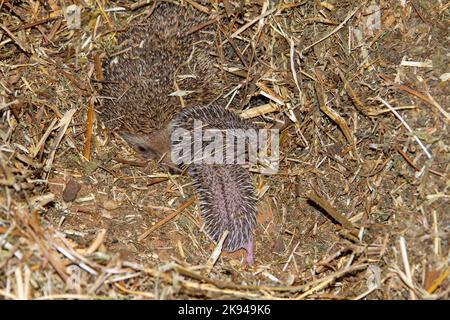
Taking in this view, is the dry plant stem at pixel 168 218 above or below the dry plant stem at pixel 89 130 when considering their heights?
below

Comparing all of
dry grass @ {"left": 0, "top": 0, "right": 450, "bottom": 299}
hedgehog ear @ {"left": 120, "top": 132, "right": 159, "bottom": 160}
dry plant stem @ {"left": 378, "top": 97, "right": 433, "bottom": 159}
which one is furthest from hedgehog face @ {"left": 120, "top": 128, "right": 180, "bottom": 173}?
dry plant stem @ {"left": 378, "top": 97, "right": 433, "bottom": 159}

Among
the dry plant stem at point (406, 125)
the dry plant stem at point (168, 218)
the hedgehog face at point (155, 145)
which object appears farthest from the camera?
the hedgehog face at point (155, 145)

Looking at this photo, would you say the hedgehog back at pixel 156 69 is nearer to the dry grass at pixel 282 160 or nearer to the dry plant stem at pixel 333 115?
the dry grass at pixel 282 160

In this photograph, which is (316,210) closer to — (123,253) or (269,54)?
(269,54)

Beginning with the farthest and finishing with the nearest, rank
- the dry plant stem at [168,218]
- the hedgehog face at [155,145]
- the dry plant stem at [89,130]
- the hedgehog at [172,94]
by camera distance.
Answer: the hedgehog face at [155,145], the dry plant stem at [89,130], the hedgehog at [172,94], the dry plant stem at [168,218]

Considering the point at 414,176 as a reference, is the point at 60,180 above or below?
above

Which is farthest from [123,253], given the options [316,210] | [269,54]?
[269,54]

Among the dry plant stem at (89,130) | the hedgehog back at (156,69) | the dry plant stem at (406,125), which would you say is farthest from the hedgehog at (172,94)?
the dry plant stem at (406,125)
